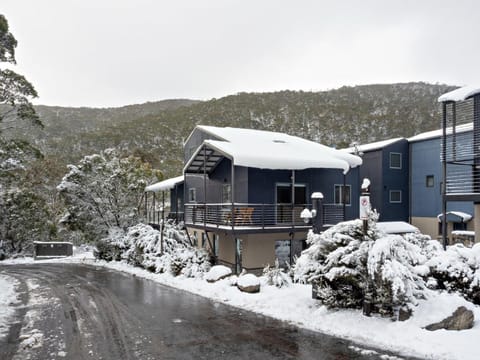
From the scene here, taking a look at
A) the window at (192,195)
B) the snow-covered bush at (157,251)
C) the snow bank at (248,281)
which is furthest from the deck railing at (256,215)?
the window at (192,195)

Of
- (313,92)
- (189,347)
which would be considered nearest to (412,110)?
(313,92)

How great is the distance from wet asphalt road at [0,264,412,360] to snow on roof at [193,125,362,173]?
20.1 feet

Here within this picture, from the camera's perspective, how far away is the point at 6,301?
472 inches

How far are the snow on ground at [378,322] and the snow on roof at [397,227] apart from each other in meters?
12.3

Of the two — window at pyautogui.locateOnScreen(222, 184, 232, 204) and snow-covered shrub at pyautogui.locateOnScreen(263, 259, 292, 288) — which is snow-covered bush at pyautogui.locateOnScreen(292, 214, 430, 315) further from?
window at pyautogui.locateOnScreen(222, 184, 232, 204)

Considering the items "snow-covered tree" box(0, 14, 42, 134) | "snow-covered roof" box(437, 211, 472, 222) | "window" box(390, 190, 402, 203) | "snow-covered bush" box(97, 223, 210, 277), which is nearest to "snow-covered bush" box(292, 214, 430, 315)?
"snow-covered bush" box(97, 223, 210, 277)

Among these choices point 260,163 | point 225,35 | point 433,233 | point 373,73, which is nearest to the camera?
point 260,163

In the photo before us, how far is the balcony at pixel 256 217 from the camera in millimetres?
15086

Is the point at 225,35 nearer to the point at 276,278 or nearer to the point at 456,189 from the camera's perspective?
the point at 456,189

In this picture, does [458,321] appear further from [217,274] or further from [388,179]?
[388,179]

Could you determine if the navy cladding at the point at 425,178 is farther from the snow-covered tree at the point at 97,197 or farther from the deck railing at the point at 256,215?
the snow-covered tree at the point at 97,197

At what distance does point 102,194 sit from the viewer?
24250mm

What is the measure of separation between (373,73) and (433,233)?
123 meters

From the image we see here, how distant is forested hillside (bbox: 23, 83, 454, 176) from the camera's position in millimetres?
60803
